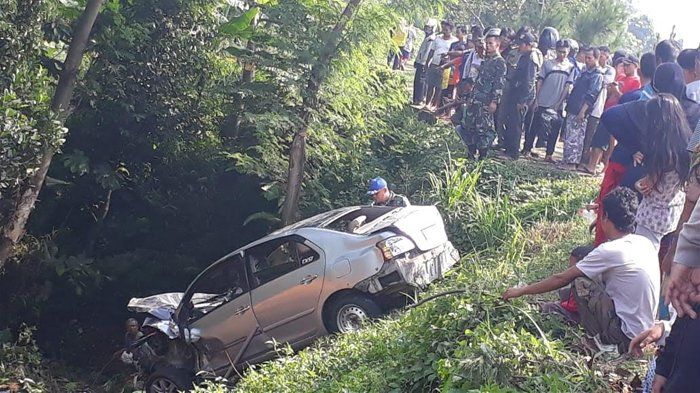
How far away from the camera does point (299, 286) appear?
8.21 metres

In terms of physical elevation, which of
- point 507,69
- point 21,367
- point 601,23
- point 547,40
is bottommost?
point 21,367

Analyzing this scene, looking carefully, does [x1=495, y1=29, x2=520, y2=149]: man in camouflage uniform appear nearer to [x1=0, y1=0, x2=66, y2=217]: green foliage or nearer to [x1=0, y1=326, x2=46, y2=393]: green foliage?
[x1=0, y1=0, x2=66, y2=217]: green foliage

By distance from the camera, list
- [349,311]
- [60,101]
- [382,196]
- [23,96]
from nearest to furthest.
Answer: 1. [349,311]
2. [23,96]
3. [382,196]
4. [60,101]

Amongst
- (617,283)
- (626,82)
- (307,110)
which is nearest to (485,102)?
(626,82)

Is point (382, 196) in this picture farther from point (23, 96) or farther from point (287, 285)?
point (23, 96)

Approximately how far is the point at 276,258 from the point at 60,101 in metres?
4.40

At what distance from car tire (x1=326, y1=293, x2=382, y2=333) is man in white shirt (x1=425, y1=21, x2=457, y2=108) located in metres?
8.20

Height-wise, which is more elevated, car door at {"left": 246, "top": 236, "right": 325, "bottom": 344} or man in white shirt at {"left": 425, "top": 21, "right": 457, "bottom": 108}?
man in white shirt at {"left": 425, "top": 21, "right": 457, "bottom": 108}

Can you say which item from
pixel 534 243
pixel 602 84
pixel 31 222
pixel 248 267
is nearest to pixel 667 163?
pixel 534 243

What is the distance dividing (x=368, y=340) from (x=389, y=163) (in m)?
7.56

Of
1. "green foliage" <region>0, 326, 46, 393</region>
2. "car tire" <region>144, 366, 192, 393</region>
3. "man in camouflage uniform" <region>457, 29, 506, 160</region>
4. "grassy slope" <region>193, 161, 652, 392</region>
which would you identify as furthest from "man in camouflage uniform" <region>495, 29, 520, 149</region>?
"green foliage" <region>0, 326, 46, 393</region>

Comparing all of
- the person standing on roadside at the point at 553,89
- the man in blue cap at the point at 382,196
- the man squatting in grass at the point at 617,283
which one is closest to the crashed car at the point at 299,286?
the man in blue cap at the point at 382,196

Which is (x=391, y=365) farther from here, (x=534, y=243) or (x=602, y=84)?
(x=602, y=84)

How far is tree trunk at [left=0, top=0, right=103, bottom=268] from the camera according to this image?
10.6m
